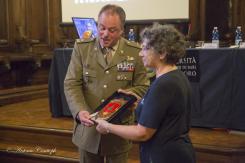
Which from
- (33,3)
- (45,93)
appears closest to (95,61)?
(45,93)

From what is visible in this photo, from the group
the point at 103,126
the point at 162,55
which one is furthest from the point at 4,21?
the point at 162,55

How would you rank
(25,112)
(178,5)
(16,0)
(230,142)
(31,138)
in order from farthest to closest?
1. (16,0)
2. (178,5)
3. (25,112)
4. (31,138)
5. (230,142)

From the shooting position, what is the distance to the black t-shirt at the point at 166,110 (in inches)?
58.6

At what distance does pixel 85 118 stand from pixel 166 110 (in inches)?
19.5

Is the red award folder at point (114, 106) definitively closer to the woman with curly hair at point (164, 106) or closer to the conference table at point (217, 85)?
the woman with curly hair at point (164, 106)

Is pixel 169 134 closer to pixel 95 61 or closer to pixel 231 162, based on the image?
pixel 95 61

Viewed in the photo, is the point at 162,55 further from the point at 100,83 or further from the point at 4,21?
the point at 4,21

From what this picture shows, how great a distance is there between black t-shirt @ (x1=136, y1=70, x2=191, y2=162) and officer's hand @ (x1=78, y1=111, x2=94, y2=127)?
1.07 feet

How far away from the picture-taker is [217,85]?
3498mm

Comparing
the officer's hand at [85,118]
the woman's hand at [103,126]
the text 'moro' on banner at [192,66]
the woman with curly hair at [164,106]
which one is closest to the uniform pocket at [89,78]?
the officer's hand at [85,118]

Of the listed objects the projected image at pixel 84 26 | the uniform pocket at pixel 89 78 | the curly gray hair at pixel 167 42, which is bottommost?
the uniform pocket at pixel 89 78

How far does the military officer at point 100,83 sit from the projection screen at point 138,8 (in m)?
3.35

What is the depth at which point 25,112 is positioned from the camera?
464 centimetres

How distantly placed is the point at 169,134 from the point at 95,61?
67cm
